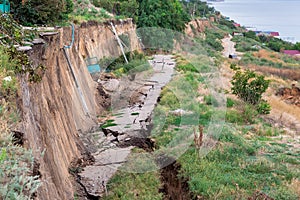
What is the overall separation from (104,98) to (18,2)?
4.92 meters

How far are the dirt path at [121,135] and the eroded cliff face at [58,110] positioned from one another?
51 cm

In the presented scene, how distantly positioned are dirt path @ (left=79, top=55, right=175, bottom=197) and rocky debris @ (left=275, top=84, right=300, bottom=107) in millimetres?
7268

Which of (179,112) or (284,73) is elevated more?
(179,112)

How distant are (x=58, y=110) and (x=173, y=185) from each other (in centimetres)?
320

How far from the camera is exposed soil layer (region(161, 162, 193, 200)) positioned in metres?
8.55

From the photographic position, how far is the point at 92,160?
970 cm

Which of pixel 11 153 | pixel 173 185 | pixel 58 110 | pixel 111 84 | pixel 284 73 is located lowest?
pixel 284 73

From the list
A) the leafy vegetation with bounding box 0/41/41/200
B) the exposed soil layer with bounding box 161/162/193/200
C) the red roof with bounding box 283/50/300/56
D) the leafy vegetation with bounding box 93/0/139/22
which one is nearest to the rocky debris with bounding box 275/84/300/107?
the leafy vegetation with bounding box 93/0/139/22

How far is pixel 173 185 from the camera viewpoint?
29.4 feet

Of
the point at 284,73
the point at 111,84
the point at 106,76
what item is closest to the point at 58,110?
the point at 111,84

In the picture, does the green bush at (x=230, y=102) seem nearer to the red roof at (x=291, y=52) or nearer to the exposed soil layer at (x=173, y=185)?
the exposed soil layer at (x=173, y=185)

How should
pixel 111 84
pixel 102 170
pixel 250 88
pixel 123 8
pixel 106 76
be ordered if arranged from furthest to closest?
pixel 123 8 → pixel 106 76 → pixel 111 84 → pixel 250 88 → pixel 102 170

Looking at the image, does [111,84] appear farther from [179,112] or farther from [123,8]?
[123,8]

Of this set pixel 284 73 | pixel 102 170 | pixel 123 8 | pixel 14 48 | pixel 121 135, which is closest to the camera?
pixel 14 48
